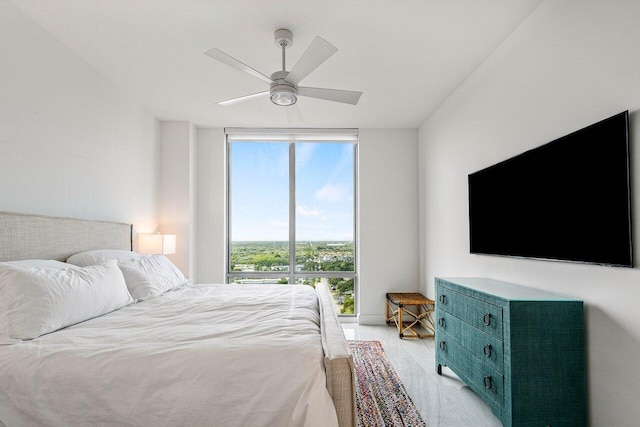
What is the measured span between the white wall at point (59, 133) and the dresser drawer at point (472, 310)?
119 inches

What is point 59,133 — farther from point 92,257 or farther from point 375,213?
point 375,213

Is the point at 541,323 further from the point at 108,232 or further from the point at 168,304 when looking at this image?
the point at 108,232

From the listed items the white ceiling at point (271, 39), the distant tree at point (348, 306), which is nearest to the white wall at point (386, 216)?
the distant tree at point (348, 306)

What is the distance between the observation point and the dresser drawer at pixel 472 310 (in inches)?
82.8

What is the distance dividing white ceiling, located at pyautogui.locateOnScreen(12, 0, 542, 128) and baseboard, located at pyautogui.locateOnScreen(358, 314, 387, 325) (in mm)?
2719

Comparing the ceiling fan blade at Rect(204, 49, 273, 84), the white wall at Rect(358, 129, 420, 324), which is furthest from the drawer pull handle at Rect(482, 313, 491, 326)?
the white wall at Rect(358, 129, 420, 324)

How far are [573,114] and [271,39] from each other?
6.55ft

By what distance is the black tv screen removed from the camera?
1.67 metres

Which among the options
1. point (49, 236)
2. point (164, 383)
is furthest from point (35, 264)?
point (164, 383)

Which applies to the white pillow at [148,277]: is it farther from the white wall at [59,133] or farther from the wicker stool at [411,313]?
the wicker stool at [411,313]

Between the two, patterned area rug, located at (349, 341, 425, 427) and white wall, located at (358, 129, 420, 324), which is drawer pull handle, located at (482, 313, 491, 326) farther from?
white wall, located at (358, 129, 420, 324)

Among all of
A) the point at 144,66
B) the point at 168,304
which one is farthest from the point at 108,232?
the point at 144,66

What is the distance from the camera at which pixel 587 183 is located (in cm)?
185

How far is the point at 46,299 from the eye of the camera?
1.75 metres
